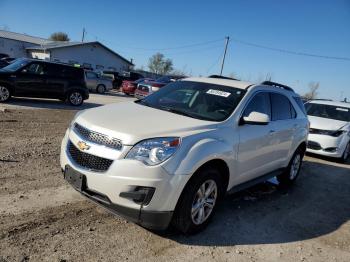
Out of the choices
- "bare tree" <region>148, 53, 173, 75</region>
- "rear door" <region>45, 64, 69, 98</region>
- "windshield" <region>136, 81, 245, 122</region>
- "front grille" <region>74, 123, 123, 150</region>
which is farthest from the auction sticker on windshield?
"bare tree" <region>148, 53, 173, 75</region>

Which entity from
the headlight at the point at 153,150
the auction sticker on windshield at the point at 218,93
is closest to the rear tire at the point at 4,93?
the auction sticker on windshield at the point at 218,93

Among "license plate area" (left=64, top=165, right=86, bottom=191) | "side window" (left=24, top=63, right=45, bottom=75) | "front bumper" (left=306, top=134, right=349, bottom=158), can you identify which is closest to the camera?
"license plate area" (left=64, top=165, right=86, bottom=191)

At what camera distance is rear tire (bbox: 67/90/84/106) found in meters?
16.5

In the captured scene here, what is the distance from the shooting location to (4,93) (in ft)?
47.3

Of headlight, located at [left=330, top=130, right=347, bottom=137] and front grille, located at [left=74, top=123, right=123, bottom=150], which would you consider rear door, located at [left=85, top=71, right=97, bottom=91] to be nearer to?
headlight, located at [left=330, top=130, right=347, bottom=137]

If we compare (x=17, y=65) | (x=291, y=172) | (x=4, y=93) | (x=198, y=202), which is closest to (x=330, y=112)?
(x=291, y=172)

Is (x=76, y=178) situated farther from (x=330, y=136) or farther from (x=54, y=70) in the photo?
(x=54, y=70)

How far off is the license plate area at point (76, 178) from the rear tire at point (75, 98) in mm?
12744

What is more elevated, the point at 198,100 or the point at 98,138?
the point at 198,100

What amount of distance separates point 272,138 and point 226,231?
1.76 m

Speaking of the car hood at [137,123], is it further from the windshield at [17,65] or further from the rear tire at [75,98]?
the rear tire at [75,98]

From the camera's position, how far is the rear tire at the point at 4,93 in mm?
14328

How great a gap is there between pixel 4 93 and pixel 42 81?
157cm

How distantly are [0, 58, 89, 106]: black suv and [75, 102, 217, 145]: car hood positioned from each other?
10949 mm
